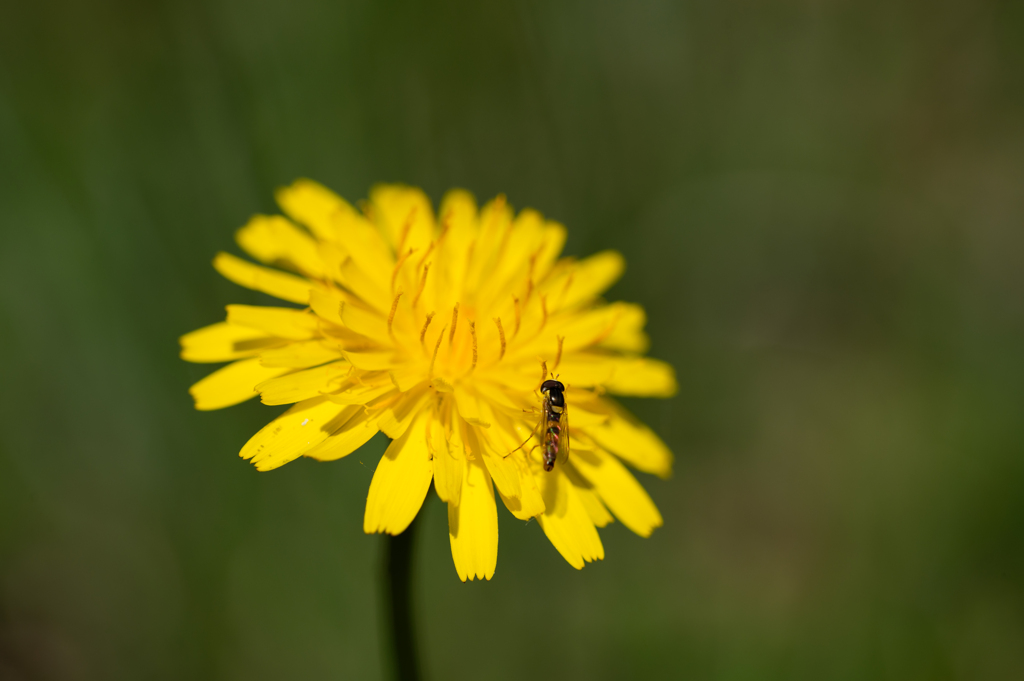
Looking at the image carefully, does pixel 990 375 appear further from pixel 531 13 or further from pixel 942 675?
pixel 531 13

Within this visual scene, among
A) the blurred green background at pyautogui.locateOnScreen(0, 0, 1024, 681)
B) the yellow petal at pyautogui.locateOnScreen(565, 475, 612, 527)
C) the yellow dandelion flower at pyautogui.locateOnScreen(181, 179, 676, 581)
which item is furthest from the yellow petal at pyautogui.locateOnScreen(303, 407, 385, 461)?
the blurred green background at pyautogui.locateOnScreen(0, 0, 1024, 681)

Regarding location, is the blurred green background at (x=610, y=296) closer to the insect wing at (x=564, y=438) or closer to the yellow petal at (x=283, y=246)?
the yellow petal at (x=283, y=246)

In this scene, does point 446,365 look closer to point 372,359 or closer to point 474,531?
point 372,359

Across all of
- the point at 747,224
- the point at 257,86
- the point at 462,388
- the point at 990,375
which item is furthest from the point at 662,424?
the point at 257,86

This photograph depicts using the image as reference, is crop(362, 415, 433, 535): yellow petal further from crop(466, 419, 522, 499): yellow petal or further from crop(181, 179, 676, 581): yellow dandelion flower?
crop(466, 419, 522, 499): yellow petal

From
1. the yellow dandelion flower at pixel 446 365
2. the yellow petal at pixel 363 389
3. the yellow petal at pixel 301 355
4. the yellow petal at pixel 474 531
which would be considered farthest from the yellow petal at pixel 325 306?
the yellow petal at pixel 474 531

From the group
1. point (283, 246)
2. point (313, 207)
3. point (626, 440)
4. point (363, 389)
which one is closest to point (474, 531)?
point (363, 389)
